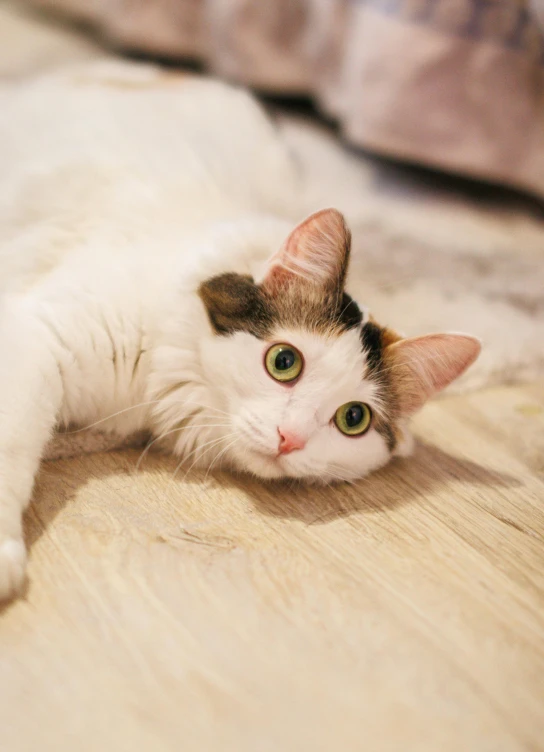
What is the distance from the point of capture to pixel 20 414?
42.8 inches

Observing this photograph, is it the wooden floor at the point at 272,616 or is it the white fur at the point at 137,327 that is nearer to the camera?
the wooden floor at the point at 272,616

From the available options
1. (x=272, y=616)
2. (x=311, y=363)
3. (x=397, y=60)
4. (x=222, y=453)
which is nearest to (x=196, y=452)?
(x=222, y=453)

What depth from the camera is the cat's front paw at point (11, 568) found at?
0.91 m

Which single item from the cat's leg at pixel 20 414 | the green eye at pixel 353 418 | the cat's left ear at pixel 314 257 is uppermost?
the cat's left ear at pixel 314 257

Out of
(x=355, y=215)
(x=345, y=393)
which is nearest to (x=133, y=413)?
(x=345, y=393)

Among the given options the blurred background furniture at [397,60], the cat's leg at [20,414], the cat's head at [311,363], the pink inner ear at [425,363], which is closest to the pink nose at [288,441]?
the cat's head at [311,363]

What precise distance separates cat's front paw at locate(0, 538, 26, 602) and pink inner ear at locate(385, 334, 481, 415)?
73 centimetres

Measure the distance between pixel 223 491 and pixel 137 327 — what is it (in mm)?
368

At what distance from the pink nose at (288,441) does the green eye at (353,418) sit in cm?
12

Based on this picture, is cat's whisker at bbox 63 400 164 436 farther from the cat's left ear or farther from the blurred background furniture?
the blurred background furniture

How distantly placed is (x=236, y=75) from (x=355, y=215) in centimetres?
99

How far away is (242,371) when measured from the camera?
1186 millimetres

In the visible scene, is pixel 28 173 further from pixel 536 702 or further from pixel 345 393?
pixel 536 702

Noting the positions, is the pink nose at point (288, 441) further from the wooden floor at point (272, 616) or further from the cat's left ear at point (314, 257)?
the cat's left ear at point (314, 257)
